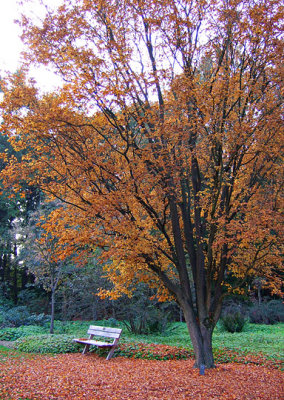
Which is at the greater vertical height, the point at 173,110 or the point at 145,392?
the point at 173,110

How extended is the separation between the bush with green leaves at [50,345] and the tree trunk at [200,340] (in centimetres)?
420

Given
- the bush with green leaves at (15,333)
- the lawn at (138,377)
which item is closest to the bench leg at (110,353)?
the lawn at (138,377)

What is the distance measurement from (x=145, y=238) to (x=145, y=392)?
2.39 m

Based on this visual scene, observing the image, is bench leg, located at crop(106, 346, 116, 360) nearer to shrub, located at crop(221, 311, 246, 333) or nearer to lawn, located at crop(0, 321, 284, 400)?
lawn, located at crop(0, 321, 284, 400)

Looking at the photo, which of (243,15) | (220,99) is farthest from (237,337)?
(243,15)

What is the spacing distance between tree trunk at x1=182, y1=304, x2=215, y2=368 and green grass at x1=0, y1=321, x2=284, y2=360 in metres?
2.75

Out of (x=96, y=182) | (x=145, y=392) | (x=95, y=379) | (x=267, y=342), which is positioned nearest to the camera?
(x=145, y=392)

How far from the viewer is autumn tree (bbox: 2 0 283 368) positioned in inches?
217

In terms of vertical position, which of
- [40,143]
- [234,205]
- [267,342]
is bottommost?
[267,342]

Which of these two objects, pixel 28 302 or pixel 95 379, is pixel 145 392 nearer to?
pixel 95 379

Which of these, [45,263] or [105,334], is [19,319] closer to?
[45,263]

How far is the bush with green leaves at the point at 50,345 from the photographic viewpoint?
29.5 ft

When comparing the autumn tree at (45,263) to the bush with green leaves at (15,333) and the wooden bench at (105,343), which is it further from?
the wooden bench at (105,343)

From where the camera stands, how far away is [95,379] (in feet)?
17.5
